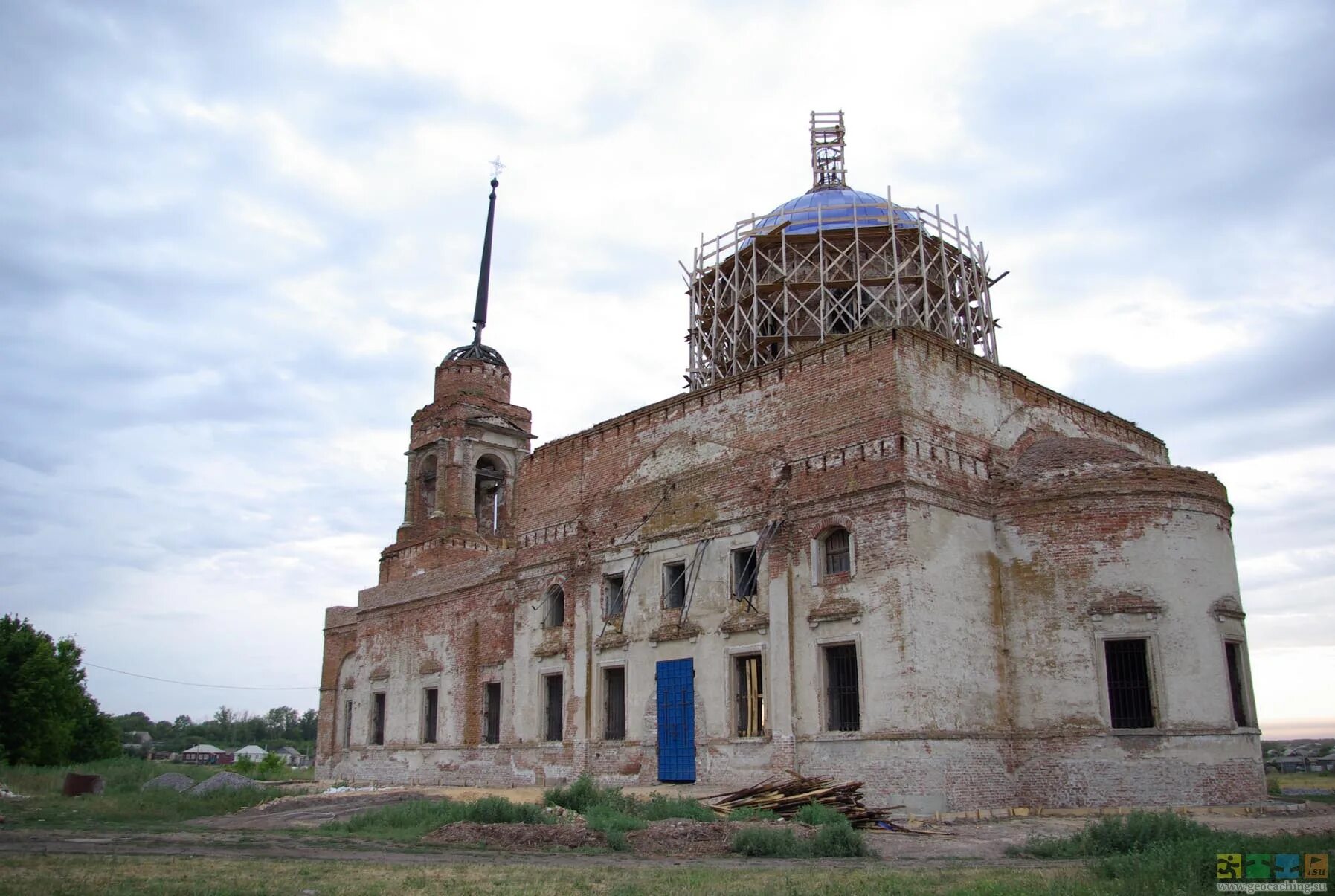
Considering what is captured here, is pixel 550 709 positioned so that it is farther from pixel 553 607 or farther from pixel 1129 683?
pixel 1129 683

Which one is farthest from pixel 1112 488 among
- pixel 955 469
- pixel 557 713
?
pixel 557 713

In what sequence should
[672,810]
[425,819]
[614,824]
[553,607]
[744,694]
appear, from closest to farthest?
→ [614,824] → [672,810] → [425,819] → [744,694] → [553,607]

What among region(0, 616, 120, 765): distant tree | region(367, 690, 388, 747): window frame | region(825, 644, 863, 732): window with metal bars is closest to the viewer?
region(825, 644, 863, 732): window with metal bars

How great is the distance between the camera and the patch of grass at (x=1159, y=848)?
8891 millimetres

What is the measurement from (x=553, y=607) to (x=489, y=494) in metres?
13.5

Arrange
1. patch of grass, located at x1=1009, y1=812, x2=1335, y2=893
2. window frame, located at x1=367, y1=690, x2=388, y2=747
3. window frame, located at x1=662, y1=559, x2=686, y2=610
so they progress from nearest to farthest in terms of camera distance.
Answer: patch of grass, located at x1=1009, y1=812, x2=1335, y2=893 → window frame, located at x1=662, y1=559, x2=686, y2=610 → window frame, located at x1=367, y1=690, x2=388, y2=747

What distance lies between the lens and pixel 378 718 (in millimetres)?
30250

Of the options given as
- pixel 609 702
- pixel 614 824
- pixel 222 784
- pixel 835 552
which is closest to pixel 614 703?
pixel 609 702

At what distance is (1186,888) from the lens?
848cm

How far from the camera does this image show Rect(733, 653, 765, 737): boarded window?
18859 millimetres

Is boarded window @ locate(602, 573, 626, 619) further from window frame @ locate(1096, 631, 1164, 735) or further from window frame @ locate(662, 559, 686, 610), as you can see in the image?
window frame @ locate(1096, 631, 1164, 735)

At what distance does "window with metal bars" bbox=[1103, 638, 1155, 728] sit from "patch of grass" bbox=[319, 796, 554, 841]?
9212mm

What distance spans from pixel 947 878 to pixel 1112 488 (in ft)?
32.4

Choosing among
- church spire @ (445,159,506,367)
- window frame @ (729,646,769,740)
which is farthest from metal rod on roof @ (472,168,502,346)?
window frame @ (729,646,769,740)
